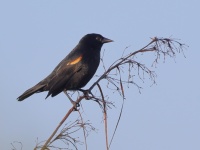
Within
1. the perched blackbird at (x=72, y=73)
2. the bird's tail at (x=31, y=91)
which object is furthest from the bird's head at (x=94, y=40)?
the bird's tail at (x=31, y=91)

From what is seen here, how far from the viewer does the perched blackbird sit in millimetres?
6441

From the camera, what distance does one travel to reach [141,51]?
10.4 ft

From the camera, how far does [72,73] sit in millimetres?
6598

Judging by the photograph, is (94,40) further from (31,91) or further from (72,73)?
(31,91)

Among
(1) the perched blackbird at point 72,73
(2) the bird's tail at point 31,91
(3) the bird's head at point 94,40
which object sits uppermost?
(3) the bird's head at point 94,40

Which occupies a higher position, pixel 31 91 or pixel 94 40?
pixel 94 40

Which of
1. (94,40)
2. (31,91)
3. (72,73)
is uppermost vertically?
(94,40)

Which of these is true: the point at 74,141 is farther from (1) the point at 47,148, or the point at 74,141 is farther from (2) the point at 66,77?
(2) the point at 66,77

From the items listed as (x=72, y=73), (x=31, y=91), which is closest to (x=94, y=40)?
(x=72, y=73)

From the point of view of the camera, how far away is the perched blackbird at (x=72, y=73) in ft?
21.1

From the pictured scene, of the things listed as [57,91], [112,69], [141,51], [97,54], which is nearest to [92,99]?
[112,69]

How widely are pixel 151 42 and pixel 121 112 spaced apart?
28.9 inches

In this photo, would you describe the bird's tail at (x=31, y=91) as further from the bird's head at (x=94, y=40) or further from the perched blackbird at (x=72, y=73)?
the bird's head at (x=94, y=40)

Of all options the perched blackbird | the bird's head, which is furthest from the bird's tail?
the bird's head
